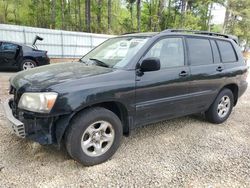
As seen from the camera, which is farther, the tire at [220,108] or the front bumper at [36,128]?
the tire at [220,108]

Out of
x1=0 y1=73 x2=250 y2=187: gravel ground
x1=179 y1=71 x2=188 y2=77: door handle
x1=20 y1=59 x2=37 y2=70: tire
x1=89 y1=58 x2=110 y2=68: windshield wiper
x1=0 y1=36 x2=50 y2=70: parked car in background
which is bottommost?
x1=0 y1=73 x2=250 y2=187: gravel ground

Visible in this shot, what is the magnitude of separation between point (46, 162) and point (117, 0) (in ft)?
126

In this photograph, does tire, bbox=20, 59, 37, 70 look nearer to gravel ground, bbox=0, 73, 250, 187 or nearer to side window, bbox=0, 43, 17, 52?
side window, bbox=0, 43, 17, 52

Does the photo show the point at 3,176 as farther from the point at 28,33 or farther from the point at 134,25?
the point at 134,25

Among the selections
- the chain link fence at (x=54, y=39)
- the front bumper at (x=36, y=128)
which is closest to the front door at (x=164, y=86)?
the front bumper at (x=36, y=128)

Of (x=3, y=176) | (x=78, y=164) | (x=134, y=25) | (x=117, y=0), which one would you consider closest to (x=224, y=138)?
(x=78, y=164)

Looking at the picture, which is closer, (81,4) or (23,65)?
(23,65)

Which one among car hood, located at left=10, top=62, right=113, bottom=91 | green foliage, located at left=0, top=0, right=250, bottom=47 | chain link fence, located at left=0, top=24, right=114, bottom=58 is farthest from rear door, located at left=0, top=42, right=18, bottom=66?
green foliage, located at left=0, top=0, right=250, bottom=47

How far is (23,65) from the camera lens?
34.8ft

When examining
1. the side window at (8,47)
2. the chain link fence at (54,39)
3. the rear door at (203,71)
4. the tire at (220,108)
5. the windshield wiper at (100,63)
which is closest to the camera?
the windshield wiper at (100,63)

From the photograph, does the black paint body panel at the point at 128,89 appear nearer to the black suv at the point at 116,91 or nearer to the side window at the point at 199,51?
the black suv at the point at 116,91

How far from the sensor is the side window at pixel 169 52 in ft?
12.8

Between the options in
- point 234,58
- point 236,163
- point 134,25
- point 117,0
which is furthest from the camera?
point 117,0

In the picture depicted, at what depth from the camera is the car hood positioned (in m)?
3.06
